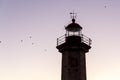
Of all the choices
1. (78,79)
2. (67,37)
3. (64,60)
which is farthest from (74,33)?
(78,79)

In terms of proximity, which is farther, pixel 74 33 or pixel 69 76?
pixel 74 33

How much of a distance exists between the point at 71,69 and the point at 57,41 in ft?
12.0

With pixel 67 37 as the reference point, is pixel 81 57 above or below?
below

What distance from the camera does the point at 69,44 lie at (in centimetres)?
3164

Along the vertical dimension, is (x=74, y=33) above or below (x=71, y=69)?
above

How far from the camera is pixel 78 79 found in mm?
31047

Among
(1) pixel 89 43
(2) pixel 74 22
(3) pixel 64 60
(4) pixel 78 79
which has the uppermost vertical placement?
(2) pixel 74 22

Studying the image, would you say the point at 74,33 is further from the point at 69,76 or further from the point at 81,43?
the point at 69,76

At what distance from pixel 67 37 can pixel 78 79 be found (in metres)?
4.88

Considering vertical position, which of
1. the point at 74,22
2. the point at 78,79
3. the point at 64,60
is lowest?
the point at 78,79

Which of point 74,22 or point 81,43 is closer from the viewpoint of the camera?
point 81,43

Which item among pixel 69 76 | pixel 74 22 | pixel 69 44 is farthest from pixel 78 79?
pixel 74 22

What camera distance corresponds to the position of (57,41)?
32.9m

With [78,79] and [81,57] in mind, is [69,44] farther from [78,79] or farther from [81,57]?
[78,79]
